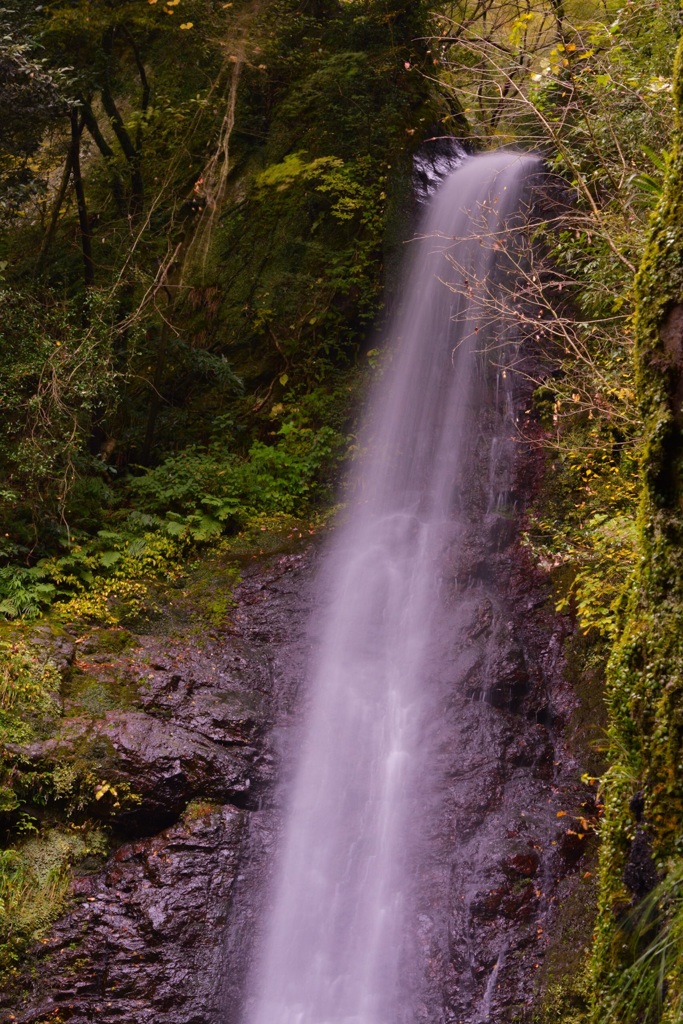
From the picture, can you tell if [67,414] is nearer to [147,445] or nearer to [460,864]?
[147,445]

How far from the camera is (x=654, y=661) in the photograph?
3.87 metres

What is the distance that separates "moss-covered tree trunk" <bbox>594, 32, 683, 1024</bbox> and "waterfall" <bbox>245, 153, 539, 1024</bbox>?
249 centimetres

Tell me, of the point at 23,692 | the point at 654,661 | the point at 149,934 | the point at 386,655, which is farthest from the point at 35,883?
the point at 654,661

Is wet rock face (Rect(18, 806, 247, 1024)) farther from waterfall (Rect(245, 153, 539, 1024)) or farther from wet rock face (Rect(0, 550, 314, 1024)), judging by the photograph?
waterfall (Rect(245, 153, 539, 1024))

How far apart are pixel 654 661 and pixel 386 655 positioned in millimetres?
4490

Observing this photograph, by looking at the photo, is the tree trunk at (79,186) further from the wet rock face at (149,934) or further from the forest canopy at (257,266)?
the wet rock face at (149,934)

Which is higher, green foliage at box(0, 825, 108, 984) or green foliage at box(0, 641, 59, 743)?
green foliage at box(0, 641, 59, 743)

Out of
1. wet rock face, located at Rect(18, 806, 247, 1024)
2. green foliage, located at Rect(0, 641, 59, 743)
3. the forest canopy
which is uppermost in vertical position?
the forest canopy

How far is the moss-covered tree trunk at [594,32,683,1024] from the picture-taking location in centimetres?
359

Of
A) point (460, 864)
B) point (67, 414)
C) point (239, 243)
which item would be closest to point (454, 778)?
point (460, 864)

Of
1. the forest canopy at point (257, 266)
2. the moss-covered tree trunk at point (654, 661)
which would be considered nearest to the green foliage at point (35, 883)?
the forest canopy at point (257, 266)

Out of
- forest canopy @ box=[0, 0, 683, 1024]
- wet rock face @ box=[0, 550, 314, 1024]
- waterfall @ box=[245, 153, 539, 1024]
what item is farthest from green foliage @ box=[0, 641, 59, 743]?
waterfall @ box=[245, 153, 539, 1024]

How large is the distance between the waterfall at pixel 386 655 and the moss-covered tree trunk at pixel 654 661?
2.49 metres

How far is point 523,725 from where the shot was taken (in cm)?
710
